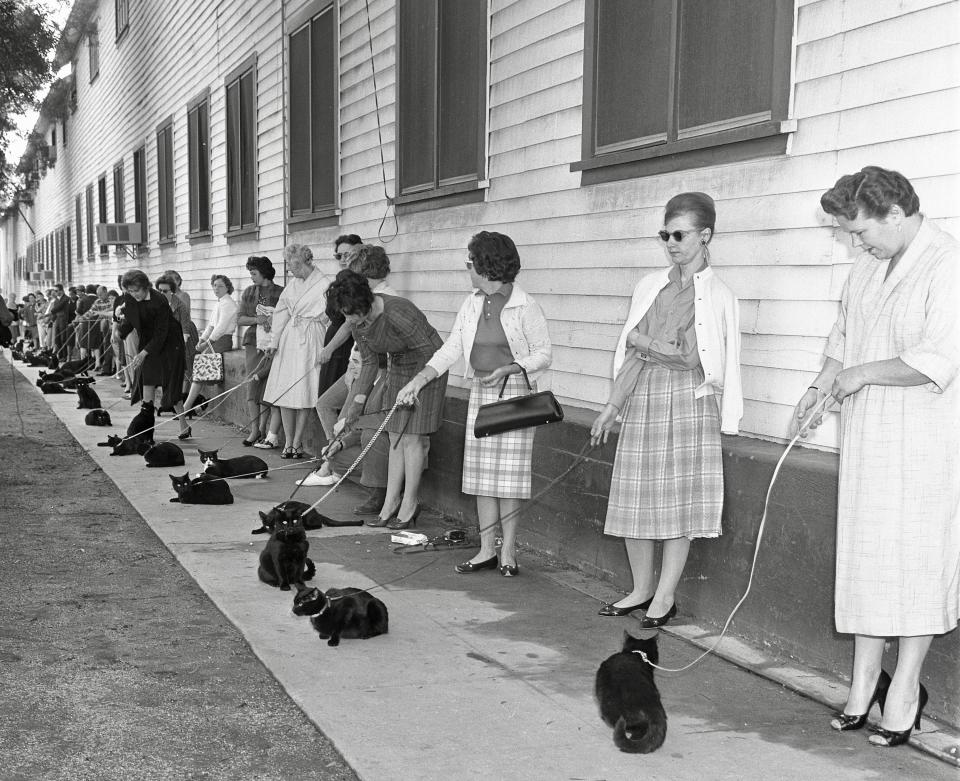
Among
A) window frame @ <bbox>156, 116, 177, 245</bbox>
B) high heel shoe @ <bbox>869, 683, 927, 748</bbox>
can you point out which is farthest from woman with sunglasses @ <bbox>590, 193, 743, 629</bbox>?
window frame @ <bbox>156, 116, 177, 245</bbox>

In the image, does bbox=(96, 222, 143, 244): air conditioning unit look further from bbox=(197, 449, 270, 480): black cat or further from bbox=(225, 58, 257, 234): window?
bbox=(197, 449, 270, 480): black cat

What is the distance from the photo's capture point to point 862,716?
4.16m

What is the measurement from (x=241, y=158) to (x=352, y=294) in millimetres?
8828

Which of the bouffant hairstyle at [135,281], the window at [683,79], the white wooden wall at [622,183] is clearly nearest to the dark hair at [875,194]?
the white wooden wall at [622,183]

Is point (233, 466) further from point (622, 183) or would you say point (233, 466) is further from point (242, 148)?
point (242, 148)

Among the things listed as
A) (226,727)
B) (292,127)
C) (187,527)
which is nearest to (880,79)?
(226,727)

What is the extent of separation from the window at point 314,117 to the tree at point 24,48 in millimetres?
18877

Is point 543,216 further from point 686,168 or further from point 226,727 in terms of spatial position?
point 226,727

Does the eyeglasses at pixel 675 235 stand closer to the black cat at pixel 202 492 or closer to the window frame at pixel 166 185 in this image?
the black cat at pixel 202 492

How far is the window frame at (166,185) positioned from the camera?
20.3 m

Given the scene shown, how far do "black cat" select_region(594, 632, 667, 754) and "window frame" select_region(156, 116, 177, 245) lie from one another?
57.3ft

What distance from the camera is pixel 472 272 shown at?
20.8 feet

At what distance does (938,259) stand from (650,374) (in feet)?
5.62

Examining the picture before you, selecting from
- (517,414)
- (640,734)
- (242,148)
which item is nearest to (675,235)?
(517,414)
